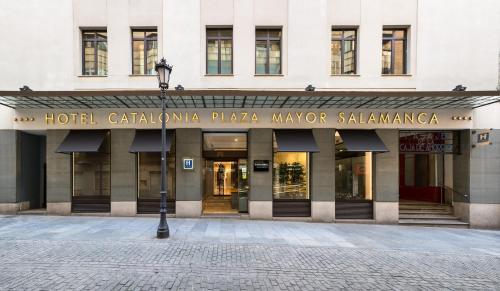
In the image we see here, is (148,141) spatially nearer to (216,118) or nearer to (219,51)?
(216,118)

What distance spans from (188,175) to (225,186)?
3.34 m

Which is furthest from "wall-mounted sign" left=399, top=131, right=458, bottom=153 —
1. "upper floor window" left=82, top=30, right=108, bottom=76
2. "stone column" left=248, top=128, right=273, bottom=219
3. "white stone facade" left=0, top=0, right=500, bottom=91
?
"upper floor window" left=82, top=30, right=108, bottom=76

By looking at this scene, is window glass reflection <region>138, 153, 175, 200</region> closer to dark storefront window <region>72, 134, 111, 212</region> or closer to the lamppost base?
dark storefront window <region>72, 134, 111, 212</region>

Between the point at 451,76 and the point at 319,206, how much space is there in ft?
27.7

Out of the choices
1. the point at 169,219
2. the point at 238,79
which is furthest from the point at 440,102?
the point at 169,219

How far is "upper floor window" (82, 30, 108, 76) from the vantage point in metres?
11.8

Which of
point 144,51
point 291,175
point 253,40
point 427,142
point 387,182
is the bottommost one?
point 387,182

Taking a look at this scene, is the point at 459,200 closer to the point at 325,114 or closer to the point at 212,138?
the point at 325,114

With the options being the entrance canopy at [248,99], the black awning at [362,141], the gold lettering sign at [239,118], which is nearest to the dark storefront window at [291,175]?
the gold lettering sign at [239,118]

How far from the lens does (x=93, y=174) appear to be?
471 inches

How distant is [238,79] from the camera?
11.4 metres

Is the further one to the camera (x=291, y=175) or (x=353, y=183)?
(x=353, y=183)

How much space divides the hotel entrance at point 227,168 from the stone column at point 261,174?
105 centimetres

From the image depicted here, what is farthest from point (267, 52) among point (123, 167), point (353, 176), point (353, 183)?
point (123, 167)
